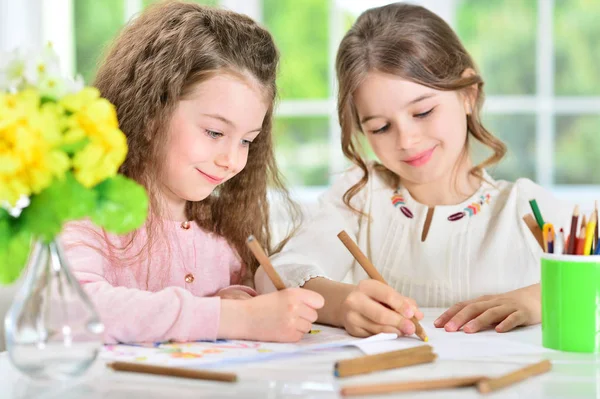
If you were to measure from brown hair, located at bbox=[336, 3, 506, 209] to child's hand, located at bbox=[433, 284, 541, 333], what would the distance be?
0.52 metres

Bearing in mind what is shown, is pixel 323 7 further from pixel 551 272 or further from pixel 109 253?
pixel 551 272

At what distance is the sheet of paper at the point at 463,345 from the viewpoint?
106 cm

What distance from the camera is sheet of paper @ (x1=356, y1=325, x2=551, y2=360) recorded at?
1064 millimetres

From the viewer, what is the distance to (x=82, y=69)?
4082 mm

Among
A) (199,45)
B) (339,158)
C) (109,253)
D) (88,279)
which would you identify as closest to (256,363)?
(88,279)

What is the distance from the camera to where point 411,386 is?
865 millimetres

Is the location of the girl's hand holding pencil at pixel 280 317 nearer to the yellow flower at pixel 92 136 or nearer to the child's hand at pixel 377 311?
the child's hand at pixel 377 311

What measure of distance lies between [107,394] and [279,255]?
0.74m

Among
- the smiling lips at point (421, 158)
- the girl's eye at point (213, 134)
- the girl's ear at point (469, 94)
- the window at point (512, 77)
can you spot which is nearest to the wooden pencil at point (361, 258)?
the girl's eye at point (213, 134)

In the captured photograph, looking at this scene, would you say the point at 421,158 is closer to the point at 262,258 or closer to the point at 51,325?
the point at 262,258

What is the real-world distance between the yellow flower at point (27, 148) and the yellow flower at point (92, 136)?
0.7 inches

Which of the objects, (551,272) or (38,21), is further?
(38,21)

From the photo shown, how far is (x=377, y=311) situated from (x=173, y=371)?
36 centimetres

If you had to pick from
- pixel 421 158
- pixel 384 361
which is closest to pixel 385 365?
pixel 384 361
